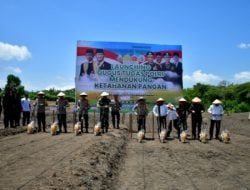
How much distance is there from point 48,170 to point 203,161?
4494mm

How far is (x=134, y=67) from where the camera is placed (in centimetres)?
2602

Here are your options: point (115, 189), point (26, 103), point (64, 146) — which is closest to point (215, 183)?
point (115, 189)

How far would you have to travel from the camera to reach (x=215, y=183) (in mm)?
9219

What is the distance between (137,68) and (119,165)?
15.0m

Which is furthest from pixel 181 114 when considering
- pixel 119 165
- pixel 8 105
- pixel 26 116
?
pixel 26 116

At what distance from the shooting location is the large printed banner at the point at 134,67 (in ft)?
83.5

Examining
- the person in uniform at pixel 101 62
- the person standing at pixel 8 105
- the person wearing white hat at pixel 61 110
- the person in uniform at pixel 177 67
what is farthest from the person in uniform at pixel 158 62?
the person standing at pixel 8 105

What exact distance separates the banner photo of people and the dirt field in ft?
33.7

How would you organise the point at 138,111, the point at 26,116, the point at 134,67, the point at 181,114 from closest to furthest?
the point at 181,114, the point at 138,111, the point at 26,116, the point at 134,67

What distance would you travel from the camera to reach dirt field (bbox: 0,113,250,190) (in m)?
8.62

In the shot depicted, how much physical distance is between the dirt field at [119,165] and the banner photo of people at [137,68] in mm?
10265

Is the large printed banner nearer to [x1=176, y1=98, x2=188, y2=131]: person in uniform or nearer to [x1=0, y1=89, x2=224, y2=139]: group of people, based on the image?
[x1=0, y1=89, x2=224, y2=139]: group of people

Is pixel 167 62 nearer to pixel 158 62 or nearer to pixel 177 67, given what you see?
pixel 158 62

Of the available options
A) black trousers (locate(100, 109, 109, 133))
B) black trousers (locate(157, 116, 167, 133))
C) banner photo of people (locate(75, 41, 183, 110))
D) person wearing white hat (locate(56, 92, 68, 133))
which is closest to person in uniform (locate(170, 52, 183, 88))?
banner photo of people (locate(75, 41, 183, 110))
